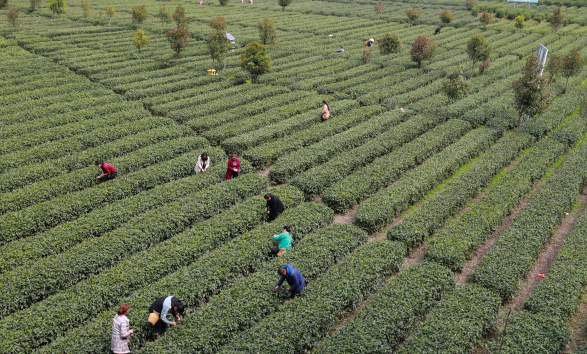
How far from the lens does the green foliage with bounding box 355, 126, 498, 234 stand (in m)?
17.5

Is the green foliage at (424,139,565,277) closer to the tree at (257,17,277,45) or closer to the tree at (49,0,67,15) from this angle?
the tree at (257,17,277,45)

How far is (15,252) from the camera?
14883 mm

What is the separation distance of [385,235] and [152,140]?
15.5 meters

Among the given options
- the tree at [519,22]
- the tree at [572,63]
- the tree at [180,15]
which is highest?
the tree at [519,22]

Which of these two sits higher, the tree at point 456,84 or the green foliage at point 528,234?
the tree at point 456,84

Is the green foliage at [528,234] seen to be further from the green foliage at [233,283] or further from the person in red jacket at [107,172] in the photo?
the person in red jacket at [107,172]

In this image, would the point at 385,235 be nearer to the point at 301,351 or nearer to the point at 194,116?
the point at 301,351

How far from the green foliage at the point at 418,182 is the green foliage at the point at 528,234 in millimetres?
3210

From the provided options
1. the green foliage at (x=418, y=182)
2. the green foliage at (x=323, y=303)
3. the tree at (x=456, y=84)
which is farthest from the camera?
the tree at (x=456, y=84)

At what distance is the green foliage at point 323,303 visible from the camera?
11164 mm

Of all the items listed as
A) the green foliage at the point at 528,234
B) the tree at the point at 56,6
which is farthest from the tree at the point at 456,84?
the tree at the point at 56,6

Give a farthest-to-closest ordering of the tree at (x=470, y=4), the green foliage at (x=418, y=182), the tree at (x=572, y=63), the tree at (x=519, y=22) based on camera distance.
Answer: the tree at (x=470, y=4) < the tree at (x=519, y=22) < the tree at (x=572, y=63) < the green foliage at (x=418, y=182)

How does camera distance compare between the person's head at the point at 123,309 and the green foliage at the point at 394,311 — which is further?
the green foliage at the point at 394,311

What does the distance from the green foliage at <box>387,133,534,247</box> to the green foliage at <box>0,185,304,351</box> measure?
4249 millimetres
